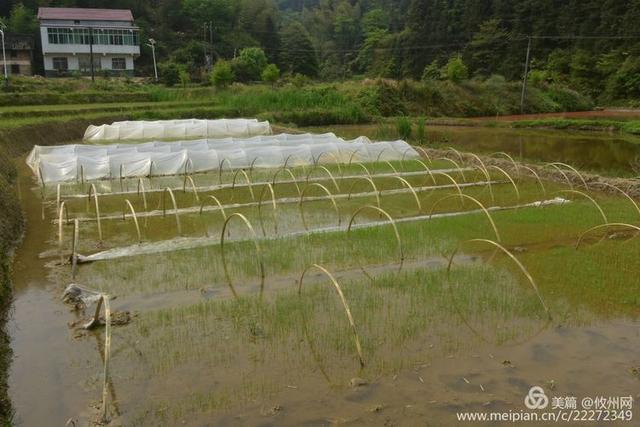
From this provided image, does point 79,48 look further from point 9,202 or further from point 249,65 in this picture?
point 9,202

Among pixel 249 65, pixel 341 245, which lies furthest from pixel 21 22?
pixel 341 245

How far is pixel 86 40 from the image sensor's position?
3822 centimetres

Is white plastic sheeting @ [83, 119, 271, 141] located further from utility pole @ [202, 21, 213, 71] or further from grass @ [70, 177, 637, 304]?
utility pole @ [202, 21, 213, 71]

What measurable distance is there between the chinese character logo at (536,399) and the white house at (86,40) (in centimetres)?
3827

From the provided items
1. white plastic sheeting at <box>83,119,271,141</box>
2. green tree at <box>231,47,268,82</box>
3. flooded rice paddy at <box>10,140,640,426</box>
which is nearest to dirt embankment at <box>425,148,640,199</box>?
flooded rice paddy at <box>10,140,640,426</box>

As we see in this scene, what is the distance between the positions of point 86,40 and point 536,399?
4143 centimetres

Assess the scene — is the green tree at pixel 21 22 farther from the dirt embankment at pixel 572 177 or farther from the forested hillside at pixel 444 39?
the dirt embankment at pixel 572 177

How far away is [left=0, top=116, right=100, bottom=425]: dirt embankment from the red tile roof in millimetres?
23216

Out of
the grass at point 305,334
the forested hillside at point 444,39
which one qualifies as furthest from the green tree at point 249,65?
the grass at point 305,334

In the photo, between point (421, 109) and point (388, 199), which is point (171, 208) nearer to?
point (388, 199)

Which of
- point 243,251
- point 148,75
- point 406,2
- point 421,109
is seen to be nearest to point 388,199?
point 243,251

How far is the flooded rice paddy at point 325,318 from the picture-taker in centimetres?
370

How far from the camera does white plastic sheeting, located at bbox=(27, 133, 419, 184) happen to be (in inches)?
447

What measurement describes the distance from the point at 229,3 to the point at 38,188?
42.7 m
